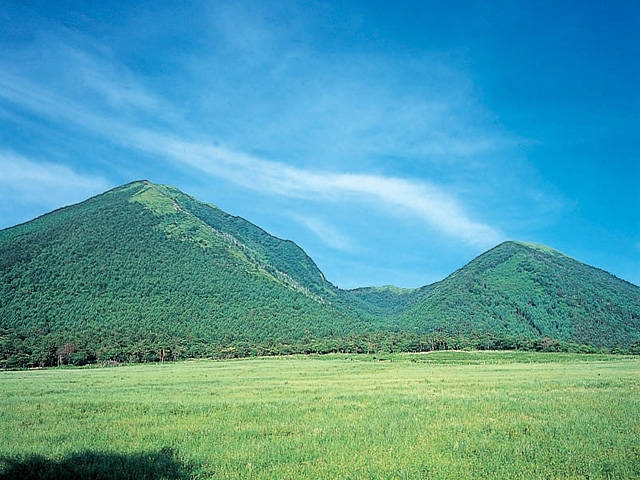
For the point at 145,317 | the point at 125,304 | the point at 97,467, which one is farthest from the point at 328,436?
the point at 125,304

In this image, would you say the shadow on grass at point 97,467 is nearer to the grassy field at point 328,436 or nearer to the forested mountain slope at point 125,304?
the grassy field at point 328,436

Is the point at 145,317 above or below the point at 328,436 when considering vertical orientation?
below

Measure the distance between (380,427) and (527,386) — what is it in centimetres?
1847

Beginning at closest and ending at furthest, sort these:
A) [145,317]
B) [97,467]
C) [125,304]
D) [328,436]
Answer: [97,467], [328,436], [145,317], [125,304]

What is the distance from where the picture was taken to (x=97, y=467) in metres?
12.1

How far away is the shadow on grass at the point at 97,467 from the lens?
456 inches

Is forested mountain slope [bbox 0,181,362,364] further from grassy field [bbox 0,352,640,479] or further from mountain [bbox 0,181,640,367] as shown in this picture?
grassy field [bbox 0,352,640,479]

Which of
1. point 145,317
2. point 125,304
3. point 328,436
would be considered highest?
point 125,304

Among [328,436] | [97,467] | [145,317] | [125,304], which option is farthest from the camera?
[125,304]

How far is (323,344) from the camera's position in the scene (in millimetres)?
120188

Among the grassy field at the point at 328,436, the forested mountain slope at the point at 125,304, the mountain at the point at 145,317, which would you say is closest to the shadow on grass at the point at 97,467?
the grassy field at the point at 328,436

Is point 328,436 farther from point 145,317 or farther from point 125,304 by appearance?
point 125,304

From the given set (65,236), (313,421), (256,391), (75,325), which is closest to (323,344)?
(75,325)

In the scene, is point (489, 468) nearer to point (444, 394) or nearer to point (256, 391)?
point (444, 394)
